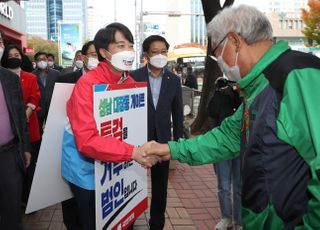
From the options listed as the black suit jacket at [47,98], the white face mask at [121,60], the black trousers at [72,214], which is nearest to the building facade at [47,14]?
the black suit jacket at [47,98]

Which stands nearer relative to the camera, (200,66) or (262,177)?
(262,177)

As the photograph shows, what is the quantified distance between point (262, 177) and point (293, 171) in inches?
5.4

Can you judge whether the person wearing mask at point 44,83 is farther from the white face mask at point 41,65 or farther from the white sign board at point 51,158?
the white sign board at point 51,158

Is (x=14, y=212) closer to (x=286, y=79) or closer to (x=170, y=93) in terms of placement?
(x=170, y=93)

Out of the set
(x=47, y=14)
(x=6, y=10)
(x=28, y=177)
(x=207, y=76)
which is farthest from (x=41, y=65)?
(x=47, y=14)

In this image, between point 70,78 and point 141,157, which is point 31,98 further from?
point 141,157

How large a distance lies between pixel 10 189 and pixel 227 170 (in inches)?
81.3

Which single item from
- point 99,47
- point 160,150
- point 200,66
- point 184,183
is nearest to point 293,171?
point 160,150

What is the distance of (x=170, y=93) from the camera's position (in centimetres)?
397

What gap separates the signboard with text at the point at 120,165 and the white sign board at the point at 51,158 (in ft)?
1.40

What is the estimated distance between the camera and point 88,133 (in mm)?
2379

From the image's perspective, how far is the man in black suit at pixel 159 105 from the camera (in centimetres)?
385

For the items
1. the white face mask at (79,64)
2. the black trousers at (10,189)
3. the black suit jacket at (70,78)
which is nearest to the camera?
the black trousers at (10,189)

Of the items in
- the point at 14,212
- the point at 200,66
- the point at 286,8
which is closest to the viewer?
the point at 14,212
